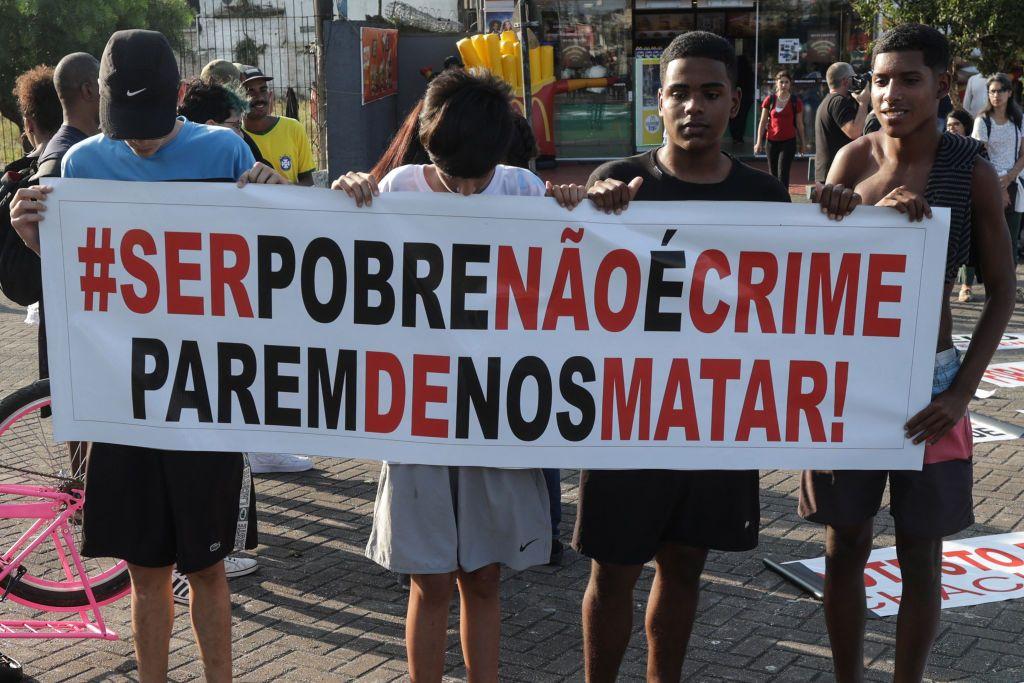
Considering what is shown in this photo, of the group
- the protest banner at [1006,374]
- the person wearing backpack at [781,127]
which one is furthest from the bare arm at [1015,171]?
the person wearing backpack at [781,127]

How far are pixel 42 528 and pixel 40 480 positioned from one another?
0.21m

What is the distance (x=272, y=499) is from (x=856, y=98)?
7.90 m

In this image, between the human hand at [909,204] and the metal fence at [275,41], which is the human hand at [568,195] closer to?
the human hand at [909,204]

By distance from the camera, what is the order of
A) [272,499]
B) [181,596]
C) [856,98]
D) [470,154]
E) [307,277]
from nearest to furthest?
[470,154] < [307,277] < [181,596] < [272,499] < [856,98]

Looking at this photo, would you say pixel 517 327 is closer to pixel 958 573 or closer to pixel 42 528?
pixel 42 528

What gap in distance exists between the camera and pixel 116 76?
10.5 ft

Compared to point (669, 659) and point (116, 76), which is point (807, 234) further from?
point (116, 76)

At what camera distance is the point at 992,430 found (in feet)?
22.2

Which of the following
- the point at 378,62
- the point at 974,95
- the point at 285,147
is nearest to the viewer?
the point at 285,147

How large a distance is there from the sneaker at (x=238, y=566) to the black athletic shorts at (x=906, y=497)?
236 cm

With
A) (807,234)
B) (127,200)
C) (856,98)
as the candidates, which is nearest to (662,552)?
(807,234)

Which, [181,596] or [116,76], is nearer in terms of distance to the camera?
[116,76]

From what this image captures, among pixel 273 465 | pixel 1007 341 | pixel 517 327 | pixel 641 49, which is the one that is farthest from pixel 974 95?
pixel 517 327

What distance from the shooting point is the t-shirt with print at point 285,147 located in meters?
6.72
